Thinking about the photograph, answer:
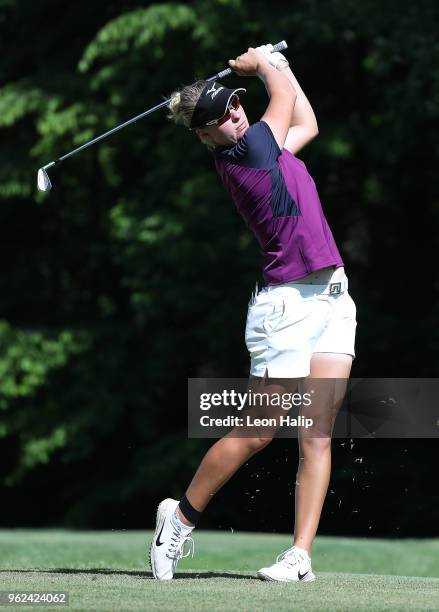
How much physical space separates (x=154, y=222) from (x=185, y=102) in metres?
9.76

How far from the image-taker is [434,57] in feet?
40.6

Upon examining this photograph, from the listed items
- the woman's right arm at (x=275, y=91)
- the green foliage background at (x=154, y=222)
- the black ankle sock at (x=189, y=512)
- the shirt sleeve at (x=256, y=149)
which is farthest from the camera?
the green foliage background at (x=154, y=222)

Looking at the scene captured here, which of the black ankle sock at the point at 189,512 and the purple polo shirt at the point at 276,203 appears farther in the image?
the black ankle sock at the point at 189,512

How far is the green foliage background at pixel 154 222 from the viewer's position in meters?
14.0

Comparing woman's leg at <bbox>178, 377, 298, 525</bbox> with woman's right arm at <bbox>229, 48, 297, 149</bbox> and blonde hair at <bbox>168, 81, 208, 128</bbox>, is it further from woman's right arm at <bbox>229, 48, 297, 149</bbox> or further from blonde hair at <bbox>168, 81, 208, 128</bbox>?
blonde hair at <bbox>168, 81, 208, 128</bbox>

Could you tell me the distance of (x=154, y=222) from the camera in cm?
1457

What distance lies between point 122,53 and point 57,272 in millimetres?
4243

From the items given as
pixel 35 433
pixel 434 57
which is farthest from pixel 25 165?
pixel 434 57

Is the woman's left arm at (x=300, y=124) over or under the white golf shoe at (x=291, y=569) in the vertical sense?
over

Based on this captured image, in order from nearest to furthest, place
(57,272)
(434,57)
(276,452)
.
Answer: (276,452) < (434,57) < (57,272)

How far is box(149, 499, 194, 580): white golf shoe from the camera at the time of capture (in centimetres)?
486

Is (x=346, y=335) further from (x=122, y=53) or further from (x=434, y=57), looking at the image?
(x=122, y=53)

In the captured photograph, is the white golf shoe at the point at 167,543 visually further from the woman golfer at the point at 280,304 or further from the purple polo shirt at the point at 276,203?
the purple polo shirt at the point at 276,203

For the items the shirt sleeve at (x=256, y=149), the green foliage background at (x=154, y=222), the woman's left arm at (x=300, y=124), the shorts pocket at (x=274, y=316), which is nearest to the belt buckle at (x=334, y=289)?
the shorts pocket at (x=274, y=316)
